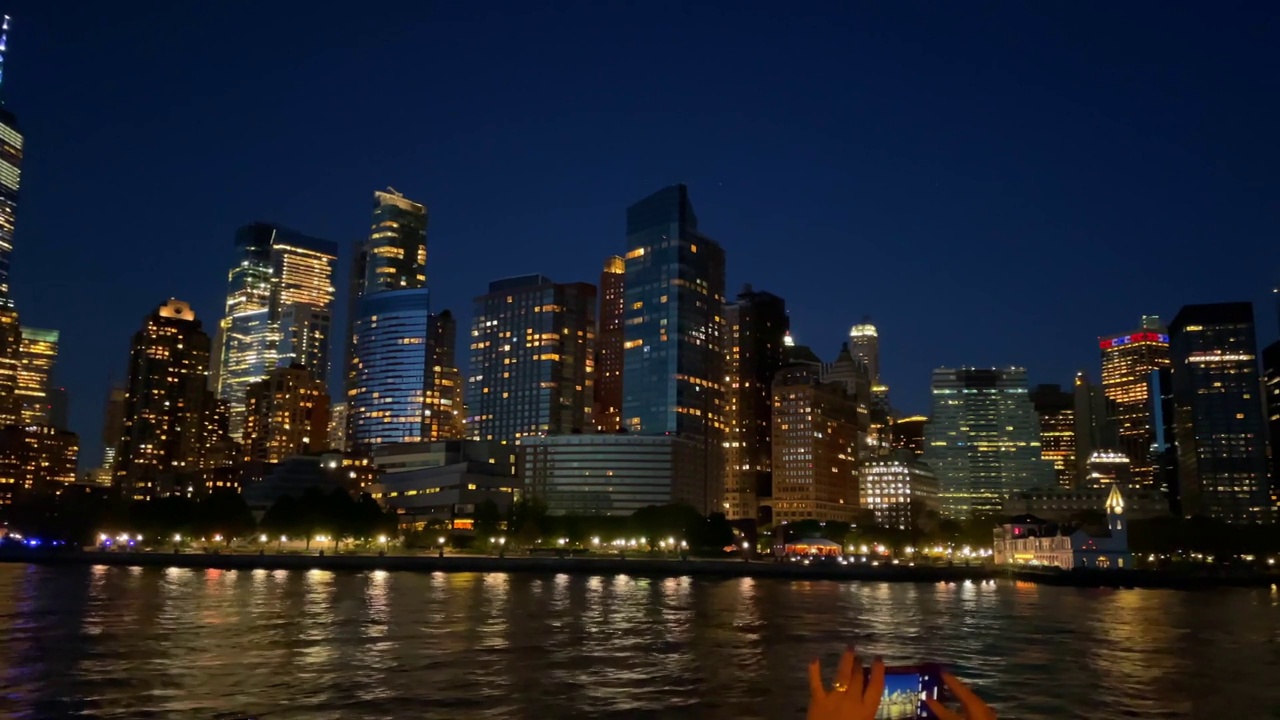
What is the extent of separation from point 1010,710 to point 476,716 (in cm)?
1801

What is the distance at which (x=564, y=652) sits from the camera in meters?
46.4

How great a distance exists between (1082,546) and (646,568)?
233 feet

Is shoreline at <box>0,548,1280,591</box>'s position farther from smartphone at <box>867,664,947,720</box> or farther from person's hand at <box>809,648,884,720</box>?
person's hand at <box>809,648,884,720</box>

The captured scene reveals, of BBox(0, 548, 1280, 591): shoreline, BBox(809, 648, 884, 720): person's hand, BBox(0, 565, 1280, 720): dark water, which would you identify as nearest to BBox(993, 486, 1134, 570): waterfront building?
BBox(0, 548, 1280, 591): shoreline

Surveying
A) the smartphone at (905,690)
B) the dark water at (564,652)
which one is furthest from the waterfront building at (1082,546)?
the smartphone at (905,690)

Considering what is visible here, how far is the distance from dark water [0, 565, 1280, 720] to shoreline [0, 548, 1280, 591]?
173ft

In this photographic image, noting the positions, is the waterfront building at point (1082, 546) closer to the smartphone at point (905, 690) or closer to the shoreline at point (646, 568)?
the shoreline at point (646, 568)

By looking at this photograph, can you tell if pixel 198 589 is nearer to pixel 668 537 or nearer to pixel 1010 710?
pixel 1010 710

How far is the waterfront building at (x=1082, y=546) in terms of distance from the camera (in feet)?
524

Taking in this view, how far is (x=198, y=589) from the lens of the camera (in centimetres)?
8875

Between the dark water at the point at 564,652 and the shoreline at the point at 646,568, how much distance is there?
52.6 m

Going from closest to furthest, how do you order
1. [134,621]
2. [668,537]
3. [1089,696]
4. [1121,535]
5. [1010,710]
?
[1010,710]
[1089,696]
[134,621]
[1121,535]
[668,537]

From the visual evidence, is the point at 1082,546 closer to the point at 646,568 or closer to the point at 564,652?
the point at 646,568

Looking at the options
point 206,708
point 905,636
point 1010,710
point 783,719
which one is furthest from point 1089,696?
point 206,708
